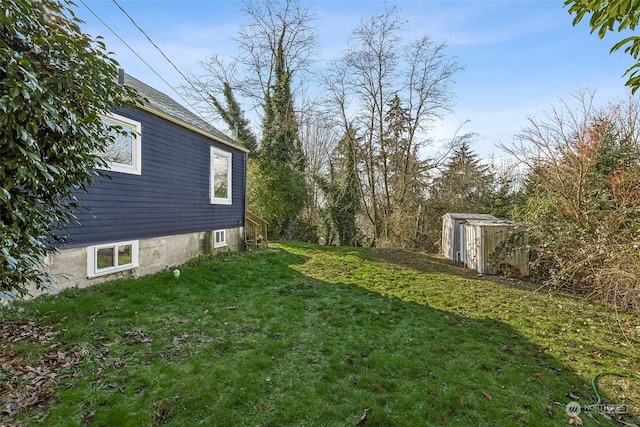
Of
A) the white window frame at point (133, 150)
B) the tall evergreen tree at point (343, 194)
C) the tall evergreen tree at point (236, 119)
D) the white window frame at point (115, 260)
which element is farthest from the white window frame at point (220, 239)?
the tall evergreen tree at point (343, 194)

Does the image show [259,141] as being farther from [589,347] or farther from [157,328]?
[589,347]

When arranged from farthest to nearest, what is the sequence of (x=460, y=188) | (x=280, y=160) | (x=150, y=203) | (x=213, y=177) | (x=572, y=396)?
(x=460, y=188) < (x=280, y=160) < (x=213, y=177) < (x=150, y=203) < (x=572, y=396)

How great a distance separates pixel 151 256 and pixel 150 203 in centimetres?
119

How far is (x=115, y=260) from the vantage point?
578 centimetres

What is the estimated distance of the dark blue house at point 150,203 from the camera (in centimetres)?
521

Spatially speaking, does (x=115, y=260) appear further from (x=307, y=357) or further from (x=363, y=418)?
(x=363, y=418)

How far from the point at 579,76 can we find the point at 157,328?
10811 mm

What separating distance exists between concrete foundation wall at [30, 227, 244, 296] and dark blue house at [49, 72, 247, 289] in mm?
16

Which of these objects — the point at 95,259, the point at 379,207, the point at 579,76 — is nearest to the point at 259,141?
the point at 379,207

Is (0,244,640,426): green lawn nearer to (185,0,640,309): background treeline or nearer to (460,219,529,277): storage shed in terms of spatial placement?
(460,219,529,277): storage shed

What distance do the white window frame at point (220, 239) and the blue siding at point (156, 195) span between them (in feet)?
0.72

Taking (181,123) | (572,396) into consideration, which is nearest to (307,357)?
(572,396)

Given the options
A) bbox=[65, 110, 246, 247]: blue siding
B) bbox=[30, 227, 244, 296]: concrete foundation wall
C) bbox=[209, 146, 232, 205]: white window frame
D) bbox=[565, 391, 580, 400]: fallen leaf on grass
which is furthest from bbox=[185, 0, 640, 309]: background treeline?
bbox=[565, 391, 580, 400]: fallen leaf on grass

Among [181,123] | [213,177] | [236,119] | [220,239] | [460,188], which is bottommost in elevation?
[220,239]
